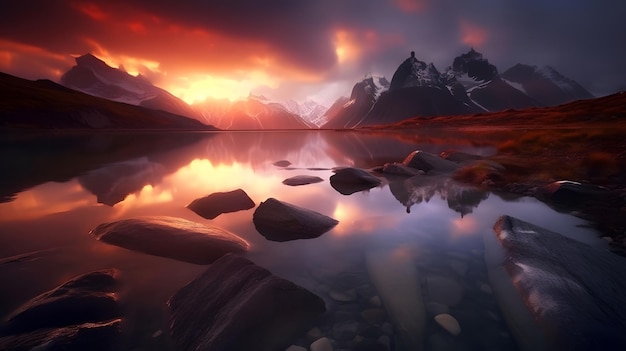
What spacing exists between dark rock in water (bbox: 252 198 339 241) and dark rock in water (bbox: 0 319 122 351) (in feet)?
14.9

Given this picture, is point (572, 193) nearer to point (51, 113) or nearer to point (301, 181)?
point (301, 181)

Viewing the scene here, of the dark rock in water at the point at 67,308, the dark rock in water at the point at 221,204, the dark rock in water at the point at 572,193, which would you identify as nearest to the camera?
the dark rock in water at the point at 67,308

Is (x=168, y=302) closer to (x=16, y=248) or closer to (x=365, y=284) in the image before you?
(x=365, y=284)

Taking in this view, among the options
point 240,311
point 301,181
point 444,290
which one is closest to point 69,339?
point 240,311

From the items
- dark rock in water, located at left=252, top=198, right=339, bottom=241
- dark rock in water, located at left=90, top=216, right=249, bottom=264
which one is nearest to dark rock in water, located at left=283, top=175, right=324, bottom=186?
dark rock in water, located at left=252, top=198, right=339, bottom=241

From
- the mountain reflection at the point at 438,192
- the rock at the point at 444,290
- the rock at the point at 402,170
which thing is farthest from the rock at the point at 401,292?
the rock at the point at 402,170

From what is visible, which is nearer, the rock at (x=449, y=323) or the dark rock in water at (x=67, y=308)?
the dark rock in water at (x=67, y=308)

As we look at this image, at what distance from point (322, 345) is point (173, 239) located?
506cm

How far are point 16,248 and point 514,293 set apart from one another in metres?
12.0

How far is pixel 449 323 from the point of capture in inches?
185

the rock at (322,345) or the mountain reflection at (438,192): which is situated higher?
the mountain reflection at (438,192)

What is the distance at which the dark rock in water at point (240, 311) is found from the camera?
4172 mm

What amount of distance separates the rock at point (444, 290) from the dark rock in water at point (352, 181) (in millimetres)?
8940

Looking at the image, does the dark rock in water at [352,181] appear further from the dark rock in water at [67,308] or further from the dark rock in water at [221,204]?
the dark rock in water at [67,308]
